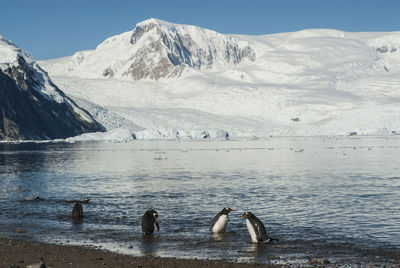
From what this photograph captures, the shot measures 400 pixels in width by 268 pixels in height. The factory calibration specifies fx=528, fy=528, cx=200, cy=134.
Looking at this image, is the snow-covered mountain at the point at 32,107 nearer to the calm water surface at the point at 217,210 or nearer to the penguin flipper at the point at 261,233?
the calm water surface at the point at 217,210

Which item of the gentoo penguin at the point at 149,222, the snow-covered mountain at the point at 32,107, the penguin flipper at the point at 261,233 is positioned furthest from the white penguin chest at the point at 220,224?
the snow-covered mountain at the point at 32,107

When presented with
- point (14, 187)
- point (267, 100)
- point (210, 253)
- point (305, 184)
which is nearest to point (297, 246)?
point (210, 253)

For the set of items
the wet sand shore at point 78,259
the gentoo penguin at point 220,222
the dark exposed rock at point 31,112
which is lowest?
the wet sand shore at point 78,259

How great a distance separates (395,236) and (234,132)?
330 feet

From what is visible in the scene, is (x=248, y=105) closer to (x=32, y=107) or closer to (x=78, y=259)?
(x=32, y=107)

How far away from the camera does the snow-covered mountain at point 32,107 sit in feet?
365

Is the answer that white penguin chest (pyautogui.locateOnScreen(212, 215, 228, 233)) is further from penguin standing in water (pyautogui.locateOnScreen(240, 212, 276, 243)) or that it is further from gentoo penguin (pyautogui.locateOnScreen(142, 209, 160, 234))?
gentoo penguin (pyautogui.locateOnScreen(142, 209, 160, 234))

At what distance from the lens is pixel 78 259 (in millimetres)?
12258

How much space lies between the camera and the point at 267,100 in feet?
488

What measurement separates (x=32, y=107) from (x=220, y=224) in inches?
4405

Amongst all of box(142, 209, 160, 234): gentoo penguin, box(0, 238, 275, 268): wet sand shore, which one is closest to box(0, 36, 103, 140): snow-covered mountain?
box(142, 209, 160, 234): gentoo penguin

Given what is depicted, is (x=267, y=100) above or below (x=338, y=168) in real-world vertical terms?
above

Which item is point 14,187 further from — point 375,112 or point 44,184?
point 375,112

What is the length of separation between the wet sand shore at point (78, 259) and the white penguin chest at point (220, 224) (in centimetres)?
350
